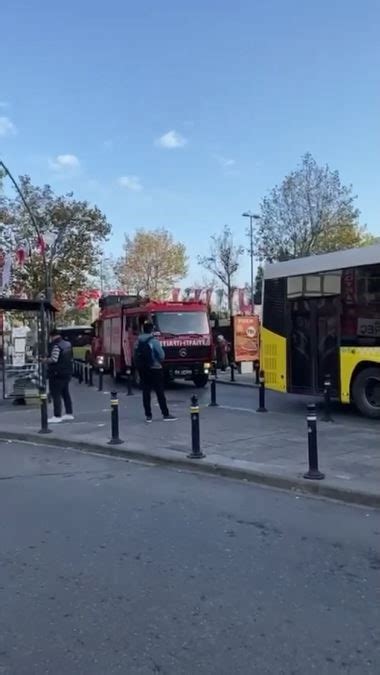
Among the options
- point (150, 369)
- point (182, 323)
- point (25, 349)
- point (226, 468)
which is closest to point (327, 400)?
point (150, 369)

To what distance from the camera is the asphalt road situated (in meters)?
3.52

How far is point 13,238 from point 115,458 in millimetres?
30847

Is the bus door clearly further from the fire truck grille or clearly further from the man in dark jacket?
the fire truck grille

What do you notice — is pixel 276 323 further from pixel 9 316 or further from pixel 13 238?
pixel 13 238

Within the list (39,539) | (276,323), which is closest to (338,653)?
(39,539)

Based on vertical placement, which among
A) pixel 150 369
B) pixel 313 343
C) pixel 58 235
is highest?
pixel 58 235

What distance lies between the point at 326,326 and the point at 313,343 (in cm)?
50

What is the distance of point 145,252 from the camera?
5894 centimetres

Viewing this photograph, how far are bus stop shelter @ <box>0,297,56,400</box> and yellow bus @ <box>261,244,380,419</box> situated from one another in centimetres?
557

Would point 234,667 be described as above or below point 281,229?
below

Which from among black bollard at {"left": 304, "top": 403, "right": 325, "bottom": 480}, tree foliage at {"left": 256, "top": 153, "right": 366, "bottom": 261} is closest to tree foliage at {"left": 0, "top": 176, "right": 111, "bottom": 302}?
tree foliage at {"left": 256, "top": 153, "right": 366, "bottom": 261}

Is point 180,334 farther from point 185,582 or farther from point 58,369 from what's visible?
point 185,582

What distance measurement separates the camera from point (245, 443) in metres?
9.83

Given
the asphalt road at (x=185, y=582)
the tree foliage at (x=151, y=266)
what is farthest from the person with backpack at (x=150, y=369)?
the tree foliage at (x=151, y=266)
